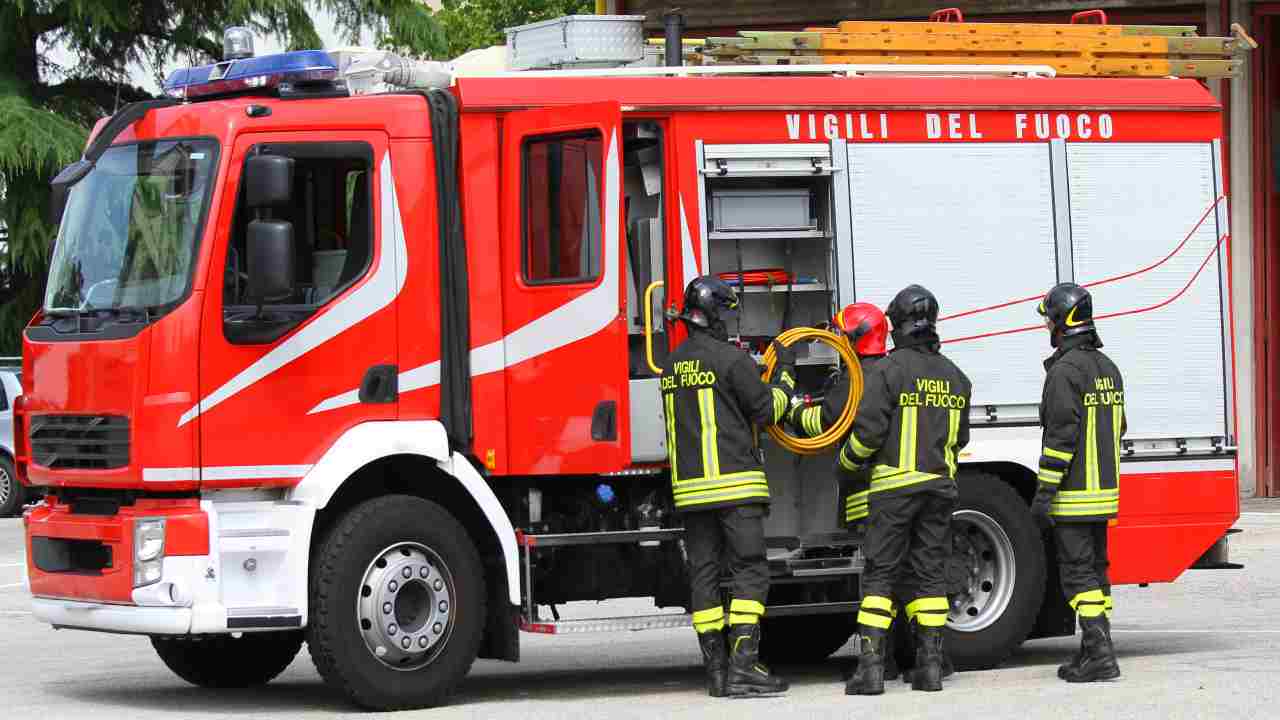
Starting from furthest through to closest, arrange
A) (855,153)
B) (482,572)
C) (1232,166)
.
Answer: (1232,166) → (855,153) → (482,572)

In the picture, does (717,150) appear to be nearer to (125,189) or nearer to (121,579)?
(125,189)

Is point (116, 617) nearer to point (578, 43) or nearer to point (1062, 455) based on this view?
point (578, 43)

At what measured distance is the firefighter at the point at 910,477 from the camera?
32.3 ft

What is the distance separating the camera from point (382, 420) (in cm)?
962

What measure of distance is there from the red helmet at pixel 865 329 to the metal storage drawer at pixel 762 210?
0.53 m

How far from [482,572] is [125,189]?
7.94 feet

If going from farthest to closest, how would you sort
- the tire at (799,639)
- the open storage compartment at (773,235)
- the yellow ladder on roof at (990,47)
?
the tire at (799,639)
the yellow ladder on roof at (990,47)
the open storage compartment at (773,235)

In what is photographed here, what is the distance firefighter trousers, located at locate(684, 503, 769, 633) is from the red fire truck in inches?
12.9

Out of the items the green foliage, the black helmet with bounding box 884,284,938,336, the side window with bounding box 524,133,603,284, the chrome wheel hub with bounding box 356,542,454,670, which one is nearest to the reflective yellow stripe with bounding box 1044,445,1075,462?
the black helmet with bounding box 884,284,938,336

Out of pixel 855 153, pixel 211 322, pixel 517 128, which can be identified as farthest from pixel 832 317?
pixel 211 322

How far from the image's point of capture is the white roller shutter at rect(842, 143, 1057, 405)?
413 inches

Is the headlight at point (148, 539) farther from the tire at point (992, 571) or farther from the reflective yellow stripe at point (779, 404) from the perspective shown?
the tire at point (992, 571)

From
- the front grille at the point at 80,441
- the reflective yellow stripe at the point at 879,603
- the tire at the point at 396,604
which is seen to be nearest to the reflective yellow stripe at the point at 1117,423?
the reflective yellow stripe at the point at 879,603

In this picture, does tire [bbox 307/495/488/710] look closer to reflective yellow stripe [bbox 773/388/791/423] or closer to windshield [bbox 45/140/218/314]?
windshield [bbox 45/140/218/314]
